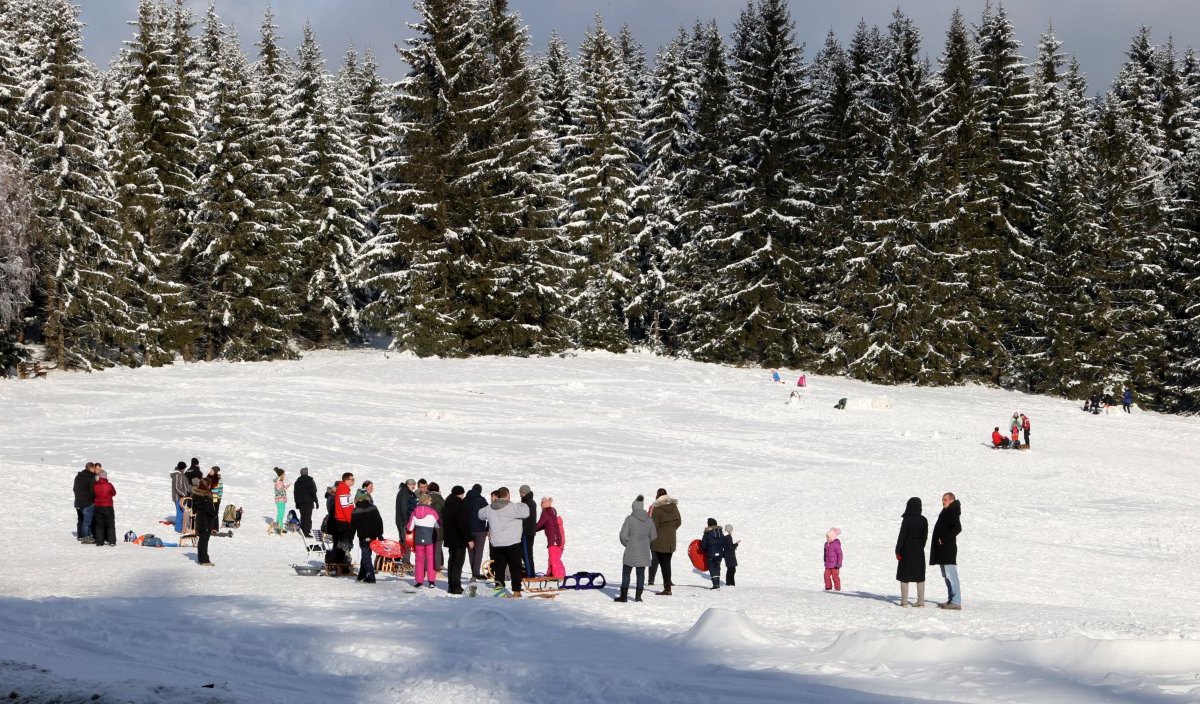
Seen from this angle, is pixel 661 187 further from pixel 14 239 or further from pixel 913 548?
pixel 913 548

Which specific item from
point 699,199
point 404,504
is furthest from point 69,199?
point 404,504

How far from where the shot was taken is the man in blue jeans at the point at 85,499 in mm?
17703

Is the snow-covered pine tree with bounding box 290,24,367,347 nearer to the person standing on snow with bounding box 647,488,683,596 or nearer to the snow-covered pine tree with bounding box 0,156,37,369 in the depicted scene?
the snow-covered pine tree with bounding box 0,156,37,369

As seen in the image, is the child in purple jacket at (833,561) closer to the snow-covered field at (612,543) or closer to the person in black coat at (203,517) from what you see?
the snow-covered field at (612,543)

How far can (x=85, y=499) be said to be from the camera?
58.5ft

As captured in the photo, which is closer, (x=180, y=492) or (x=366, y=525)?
(x=366, y=525)

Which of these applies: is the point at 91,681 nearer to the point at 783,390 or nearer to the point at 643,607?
the point at 643,607

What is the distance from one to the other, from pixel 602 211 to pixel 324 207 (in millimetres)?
14899

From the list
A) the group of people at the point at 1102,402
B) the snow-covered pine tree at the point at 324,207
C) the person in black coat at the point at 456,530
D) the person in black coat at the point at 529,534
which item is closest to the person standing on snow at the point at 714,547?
the person in black coat at the point at 529,534

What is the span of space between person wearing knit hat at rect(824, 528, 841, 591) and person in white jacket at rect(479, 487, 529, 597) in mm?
6044

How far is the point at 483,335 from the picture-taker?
47406 mm

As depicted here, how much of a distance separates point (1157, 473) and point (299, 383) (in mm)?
27144

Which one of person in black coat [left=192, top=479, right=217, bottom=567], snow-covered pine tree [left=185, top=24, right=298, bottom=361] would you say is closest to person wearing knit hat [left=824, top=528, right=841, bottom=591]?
person in black coat [left=192, top=479, right=217, bottom=567]

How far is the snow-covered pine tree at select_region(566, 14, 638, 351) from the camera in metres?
52.9
